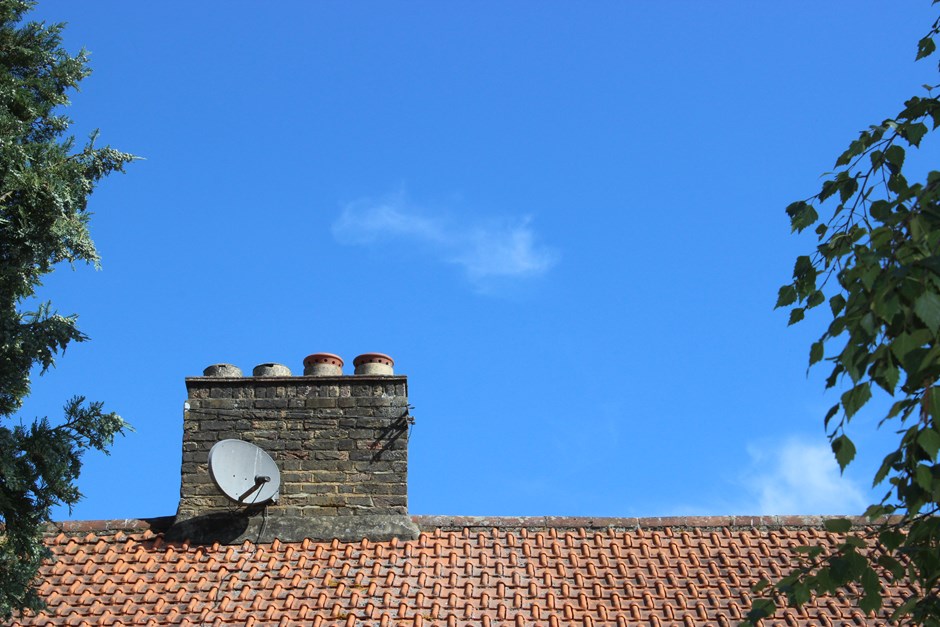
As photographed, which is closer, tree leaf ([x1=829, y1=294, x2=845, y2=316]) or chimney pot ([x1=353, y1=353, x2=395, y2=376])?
tree leaf ([x1=829, y1=294, x2=845, y2=316])

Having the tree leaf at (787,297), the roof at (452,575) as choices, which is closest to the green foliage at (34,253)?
the roof at (452,575)

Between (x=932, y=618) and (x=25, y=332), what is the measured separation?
6.75m

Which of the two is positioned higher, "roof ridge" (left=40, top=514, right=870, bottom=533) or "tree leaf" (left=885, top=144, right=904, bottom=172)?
"roof ridge" (left=40, top=514, right=870, bottom=533)

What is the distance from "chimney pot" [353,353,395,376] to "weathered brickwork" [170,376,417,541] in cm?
27

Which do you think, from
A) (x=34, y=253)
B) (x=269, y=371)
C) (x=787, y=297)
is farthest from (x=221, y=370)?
(x=787, y=297)

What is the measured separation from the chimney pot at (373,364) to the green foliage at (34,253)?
140 inches

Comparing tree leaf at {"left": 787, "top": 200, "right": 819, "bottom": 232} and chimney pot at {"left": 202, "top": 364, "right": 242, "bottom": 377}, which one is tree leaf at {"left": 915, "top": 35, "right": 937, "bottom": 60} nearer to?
tree leaf at {"left": 787, "top": 200, "right": 819, "bottom": 232}

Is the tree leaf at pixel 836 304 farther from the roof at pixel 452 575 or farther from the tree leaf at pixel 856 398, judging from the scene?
the roof at pixel 452 575

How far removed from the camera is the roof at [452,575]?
1006cm

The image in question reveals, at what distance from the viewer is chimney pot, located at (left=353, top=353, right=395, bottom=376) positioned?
12703 millimetres

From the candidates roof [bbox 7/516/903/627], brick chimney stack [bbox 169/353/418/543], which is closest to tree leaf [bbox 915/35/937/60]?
roof [bbox 7/516/903/627]

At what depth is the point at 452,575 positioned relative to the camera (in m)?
10.7

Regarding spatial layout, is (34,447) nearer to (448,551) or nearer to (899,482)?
(448,551)

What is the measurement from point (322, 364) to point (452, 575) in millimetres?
3020
